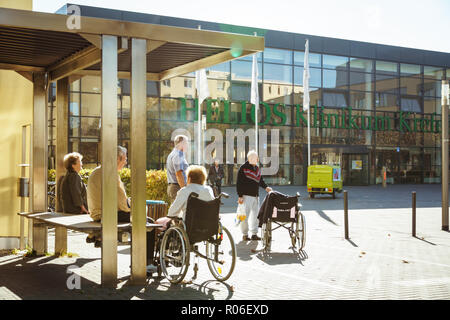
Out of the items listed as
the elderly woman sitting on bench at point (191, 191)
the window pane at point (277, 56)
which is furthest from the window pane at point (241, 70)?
the elderly woman sitting on bench at point (191, 191)

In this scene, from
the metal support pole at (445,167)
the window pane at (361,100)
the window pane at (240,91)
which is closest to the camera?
the metal support pole at (445,167)

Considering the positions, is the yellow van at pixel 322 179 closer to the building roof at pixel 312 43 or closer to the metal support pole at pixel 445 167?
the metal support pole at pixel 445 167

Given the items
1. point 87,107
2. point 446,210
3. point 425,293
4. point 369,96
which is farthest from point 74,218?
point 369,96

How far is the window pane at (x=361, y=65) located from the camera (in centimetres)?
3826

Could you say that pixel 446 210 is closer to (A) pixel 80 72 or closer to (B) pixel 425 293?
(B) pixel 425 293

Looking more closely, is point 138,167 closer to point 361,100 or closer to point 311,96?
point 311,96

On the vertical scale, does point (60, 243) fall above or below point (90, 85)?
below

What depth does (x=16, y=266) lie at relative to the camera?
24.8 feet

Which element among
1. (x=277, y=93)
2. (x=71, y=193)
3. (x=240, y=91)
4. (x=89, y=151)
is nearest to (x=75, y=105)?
(x=89, y=151)

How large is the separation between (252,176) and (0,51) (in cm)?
508

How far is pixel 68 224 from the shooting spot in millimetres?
6461

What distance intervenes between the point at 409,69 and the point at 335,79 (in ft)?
25.4

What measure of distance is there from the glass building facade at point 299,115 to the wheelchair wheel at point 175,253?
22.8 metres

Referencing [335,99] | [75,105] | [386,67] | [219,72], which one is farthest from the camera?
[386,67]
